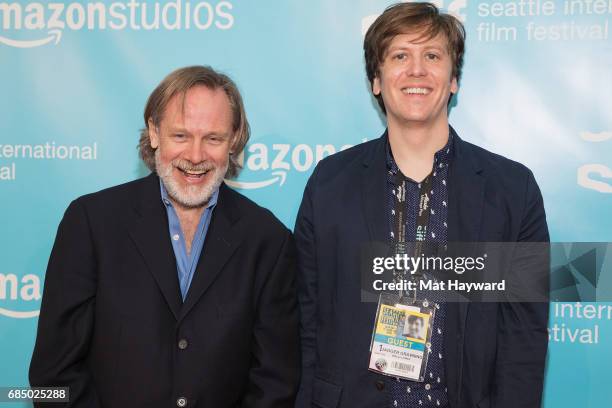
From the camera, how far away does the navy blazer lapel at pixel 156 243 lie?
2150 mm

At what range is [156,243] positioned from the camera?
7.25 feet

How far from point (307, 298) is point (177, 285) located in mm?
511

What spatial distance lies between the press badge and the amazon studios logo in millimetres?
1607

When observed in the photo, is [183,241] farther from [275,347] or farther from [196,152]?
[275,347]

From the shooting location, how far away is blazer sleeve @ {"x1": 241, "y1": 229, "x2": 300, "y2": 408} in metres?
2.28

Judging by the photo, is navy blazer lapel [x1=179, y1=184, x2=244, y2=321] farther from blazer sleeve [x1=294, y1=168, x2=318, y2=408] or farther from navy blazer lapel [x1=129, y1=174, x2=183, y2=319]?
blazer sleeve [x1=294, y1=168, x2=318, y2=408]

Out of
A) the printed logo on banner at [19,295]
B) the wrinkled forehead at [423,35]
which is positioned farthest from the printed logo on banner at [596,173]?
the printed logo on banner at [19,295]

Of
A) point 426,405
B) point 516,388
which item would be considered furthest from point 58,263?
point 516,388

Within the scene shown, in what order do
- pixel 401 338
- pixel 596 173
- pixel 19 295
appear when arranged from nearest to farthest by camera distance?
pixel 401 338 < pixel 596 173 < pixel 19 295

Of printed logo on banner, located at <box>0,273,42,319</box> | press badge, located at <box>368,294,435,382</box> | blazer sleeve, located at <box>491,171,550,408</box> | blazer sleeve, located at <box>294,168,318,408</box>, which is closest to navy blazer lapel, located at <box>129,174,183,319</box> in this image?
blazer sleeve, located at <box>294,168,318,408</box>

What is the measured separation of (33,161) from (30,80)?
0.39 m

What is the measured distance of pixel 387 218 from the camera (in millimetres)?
2330

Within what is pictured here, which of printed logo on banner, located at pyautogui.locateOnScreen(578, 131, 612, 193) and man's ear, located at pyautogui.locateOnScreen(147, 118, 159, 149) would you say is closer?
man's ear, located at pyautogui.locateOnScreen(147, 118, 159, 149)

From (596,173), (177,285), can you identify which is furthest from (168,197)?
(596,173)
